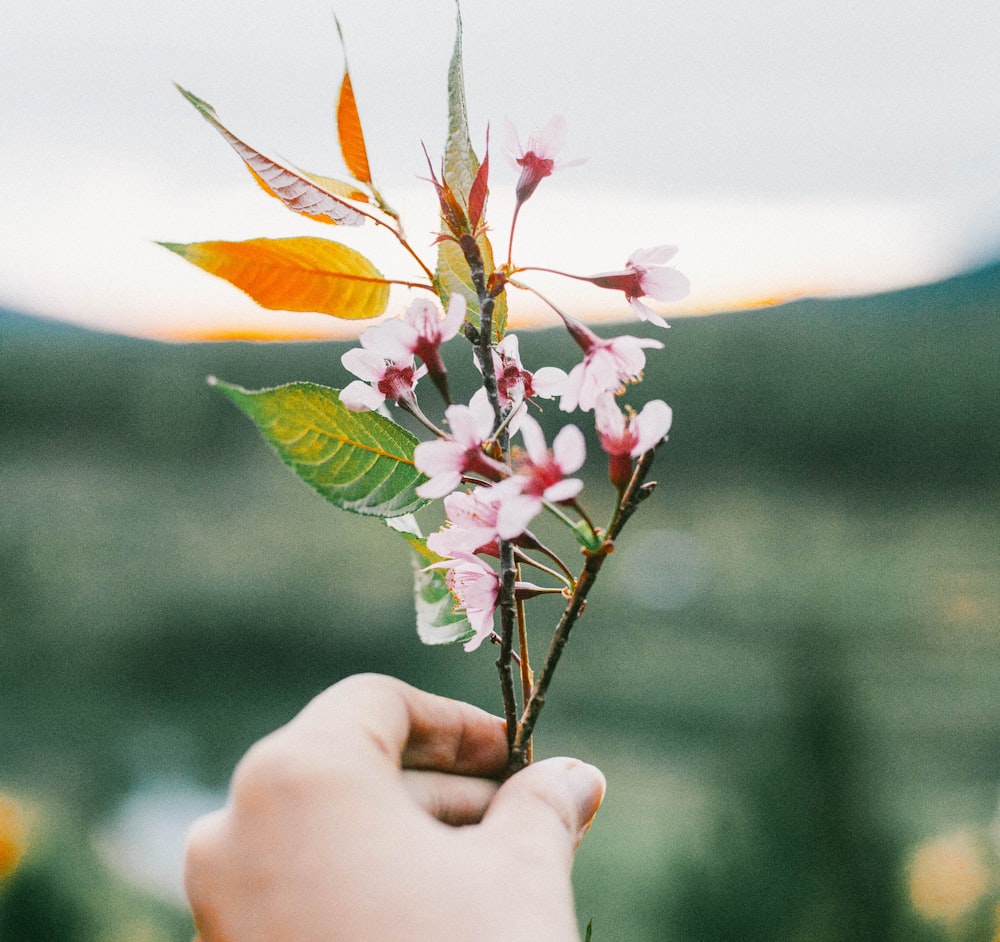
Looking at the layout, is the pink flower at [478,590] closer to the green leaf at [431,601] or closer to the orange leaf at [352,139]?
the green leaf at [431,601]

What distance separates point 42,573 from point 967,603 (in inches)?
114

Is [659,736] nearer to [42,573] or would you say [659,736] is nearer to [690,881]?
[690,881]

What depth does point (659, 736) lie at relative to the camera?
2.22m

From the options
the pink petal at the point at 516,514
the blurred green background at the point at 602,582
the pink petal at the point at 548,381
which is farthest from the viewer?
the blurred green background at the point at 602,582

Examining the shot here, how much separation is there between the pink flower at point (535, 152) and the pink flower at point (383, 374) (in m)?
0.09

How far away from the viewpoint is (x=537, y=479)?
0.30 metres

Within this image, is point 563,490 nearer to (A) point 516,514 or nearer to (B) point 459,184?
(A) point 516,514

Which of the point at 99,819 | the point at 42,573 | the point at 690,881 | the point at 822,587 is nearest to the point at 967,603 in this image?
the point at 822,587

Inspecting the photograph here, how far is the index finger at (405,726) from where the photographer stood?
32cm

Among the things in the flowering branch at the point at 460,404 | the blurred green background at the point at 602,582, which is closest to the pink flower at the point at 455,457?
the flowering branch at the point at 460,404

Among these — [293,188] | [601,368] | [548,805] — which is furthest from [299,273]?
[548,805]

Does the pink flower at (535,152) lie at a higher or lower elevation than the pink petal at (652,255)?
higher

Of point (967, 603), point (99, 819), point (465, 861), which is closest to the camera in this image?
point (465, 861)

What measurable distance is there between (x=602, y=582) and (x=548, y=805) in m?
2.08
